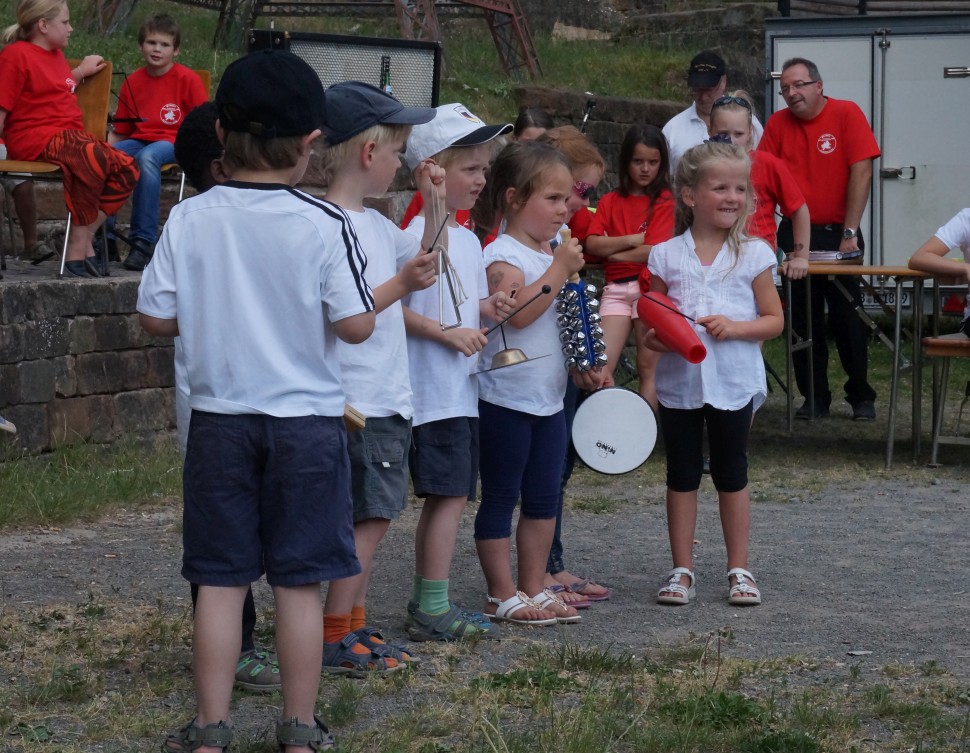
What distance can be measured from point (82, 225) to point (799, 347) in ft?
13.0

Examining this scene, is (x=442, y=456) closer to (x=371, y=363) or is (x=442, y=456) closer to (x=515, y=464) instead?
(x=515, y=464)

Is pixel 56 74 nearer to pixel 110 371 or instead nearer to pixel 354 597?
pixel 110 371

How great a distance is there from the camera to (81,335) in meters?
7.01

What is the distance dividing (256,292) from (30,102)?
16.4 ft

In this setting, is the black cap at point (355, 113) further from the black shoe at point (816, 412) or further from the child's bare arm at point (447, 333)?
the black shoe at point (816, 412)

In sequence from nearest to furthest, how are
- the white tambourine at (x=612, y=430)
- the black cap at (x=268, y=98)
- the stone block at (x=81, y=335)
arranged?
the black cap at (x=268, y=98) < the white tambourine at (x=612, y=430) < the stone block at (x=81, y=335)

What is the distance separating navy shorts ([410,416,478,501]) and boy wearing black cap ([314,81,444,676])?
0.23 meters

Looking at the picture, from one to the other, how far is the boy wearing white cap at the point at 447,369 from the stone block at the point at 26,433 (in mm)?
2944

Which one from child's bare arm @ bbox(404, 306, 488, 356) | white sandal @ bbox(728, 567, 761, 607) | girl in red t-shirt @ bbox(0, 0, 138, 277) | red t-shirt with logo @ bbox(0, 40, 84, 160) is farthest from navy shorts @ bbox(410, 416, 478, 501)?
red t-shirt with logo @ bbox(0, 40, 84, 160)

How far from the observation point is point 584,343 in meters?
4.39

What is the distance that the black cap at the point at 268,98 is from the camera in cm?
302

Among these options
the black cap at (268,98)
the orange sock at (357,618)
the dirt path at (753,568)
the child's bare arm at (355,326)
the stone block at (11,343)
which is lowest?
the dirt path at (753,568)

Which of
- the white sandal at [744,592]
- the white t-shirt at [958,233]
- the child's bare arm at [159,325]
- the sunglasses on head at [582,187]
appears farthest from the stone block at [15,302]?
the white t-shirt at [958,233]

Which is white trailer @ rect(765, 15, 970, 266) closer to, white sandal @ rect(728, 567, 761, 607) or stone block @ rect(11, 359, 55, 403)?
stone block @ rect(11, 359, 55, 403)
